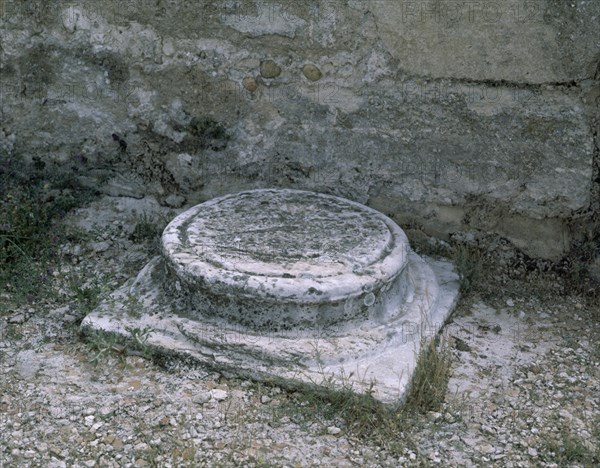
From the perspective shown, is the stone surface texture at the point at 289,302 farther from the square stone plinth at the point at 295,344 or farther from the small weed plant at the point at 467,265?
the small weed plant at the point at 467,265

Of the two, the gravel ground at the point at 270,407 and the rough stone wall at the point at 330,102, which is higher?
the rough stone wall at the point at 330,102

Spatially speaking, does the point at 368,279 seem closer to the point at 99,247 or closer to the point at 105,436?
the point at 105,436

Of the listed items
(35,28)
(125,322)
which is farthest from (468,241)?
(35,28)


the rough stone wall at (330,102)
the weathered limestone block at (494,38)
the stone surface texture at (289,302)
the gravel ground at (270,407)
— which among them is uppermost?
the weathered limestone block at (494,38)

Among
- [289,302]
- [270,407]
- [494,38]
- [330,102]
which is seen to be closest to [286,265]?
[289,302]

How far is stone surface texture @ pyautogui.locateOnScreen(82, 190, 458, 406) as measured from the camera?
2.89m

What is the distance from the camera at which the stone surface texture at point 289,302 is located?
289cm

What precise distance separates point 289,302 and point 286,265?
0.16 metres

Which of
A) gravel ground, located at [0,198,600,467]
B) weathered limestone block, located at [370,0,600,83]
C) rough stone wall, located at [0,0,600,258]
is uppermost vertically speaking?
weathered limestone block, located at [370,0,600,83]

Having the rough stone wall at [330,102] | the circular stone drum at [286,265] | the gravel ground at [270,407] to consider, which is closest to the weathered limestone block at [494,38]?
the rough stone wall at [330,102]

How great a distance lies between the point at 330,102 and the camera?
3.65 metres

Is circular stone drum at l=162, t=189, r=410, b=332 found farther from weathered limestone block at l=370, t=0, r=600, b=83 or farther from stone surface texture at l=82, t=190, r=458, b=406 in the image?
weathered limestone block at l=370, t=0, r=600, b=83

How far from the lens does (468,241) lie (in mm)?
3732

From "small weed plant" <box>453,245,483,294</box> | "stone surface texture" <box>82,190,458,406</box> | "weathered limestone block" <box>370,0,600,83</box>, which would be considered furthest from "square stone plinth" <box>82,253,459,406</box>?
"weathered limestone block" <box>370,0,600,83</box>
